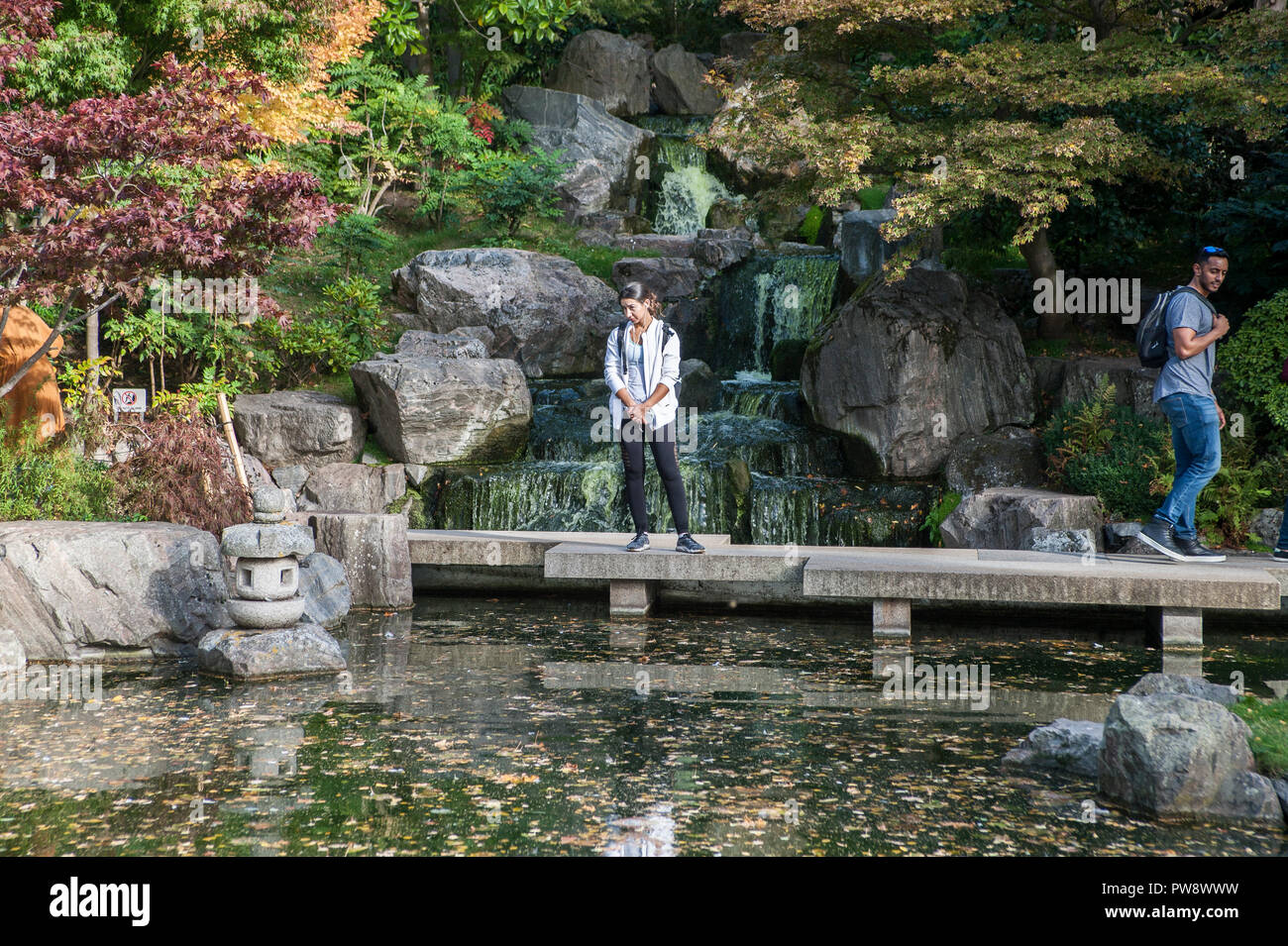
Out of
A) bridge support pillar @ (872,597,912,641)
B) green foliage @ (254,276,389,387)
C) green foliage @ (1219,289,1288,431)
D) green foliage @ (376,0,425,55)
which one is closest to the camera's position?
bridge support pillar @ (872,597,912,641)

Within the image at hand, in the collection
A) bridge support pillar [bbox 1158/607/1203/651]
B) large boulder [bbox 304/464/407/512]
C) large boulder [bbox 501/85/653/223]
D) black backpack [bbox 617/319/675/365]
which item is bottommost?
bridge support pillar [bbox 1158/607/1203/651]

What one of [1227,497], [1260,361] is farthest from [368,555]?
[1260,361]

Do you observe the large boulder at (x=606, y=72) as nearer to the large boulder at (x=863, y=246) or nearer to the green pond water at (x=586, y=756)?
the large boulder at (x=863, y=246)

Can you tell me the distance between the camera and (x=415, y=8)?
20.6m

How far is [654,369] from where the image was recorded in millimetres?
8242

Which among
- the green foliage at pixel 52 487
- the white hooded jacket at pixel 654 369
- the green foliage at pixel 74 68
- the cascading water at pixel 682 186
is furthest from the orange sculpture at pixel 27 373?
the cascading water at pixel 682 186

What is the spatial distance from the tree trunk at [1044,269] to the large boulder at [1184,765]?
8.69m

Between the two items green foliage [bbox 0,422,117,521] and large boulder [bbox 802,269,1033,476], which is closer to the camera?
green foliage [bbox 0,422,117,521]

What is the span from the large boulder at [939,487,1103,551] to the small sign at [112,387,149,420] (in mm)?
7964

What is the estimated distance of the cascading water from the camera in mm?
21203

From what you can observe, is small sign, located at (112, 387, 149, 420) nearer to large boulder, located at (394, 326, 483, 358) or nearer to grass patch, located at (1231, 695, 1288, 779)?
large boulder, located at (394, 326, 483, 358)

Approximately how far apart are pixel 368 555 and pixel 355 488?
2698mm

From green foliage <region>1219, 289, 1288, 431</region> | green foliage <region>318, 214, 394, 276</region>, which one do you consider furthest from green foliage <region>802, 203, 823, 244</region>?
green foliage <region>1219, 289, 1288, 431</region>

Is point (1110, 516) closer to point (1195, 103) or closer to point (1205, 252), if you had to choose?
point (1205, 252)
